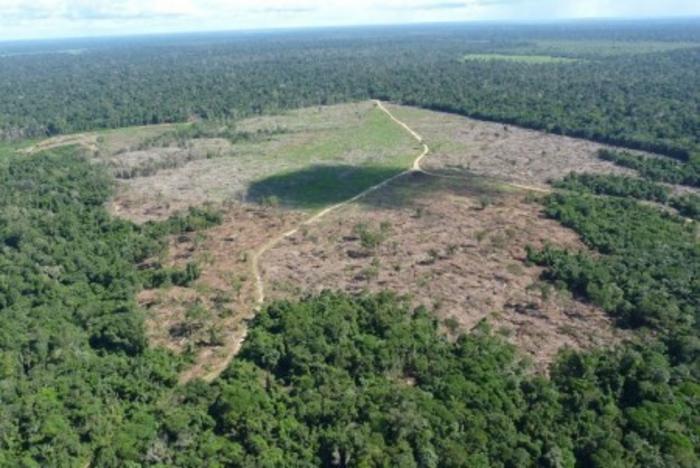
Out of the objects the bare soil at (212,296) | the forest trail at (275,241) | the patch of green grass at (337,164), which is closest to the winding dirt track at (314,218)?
the forest trail at (275,241)

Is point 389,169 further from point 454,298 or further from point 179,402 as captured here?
point 179,402

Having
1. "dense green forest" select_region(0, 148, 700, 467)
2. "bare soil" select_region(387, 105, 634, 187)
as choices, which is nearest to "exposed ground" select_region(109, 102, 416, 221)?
"bare soil" select_region(387, 105, 634, 187)

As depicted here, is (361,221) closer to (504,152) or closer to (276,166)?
(276,166)

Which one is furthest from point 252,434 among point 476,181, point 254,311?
point 476,181

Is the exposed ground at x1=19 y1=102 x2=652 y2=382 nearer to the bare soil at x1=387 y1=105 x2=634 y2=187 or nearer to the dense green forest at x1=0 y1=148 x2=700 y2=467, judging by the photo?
the bare soil at x1=387 y1=105 x2=634 y2=187

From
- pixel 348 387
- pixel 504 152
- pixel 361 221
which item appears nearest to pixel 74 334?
pixel 348 387

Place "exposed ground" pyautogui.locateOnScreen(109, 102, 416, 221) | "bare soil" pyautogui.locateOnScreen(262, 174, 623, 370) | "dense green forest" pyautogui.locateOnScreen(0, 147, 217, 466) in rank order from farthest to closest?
"exposed ground" pyautogui.locateOnScreen(109, 102, 416, 221)
"bare soil" pyautogui.locateOnScreen(262, 174, 623, 370)
"dense green forest" pyautogui.locateOnScreen(0, 147, 217, 466)

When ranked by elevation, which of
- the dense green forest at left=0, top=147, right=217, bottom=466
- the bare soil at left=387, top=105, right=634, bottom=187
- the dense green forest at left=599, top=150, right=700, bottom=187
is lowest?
the bare soil at left=387, top=105, right=634, bottom=187

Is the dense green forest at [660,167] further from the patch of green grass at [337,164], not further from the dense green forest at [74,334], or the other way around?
the dense green forest at [74,334]

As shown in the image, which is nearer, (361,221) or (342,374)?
(342,374)
